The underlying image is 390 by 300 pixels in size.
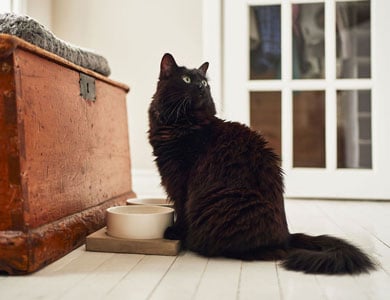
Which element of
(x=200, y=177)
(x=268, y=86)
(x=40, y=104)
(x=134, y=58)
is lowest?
(x=200, y=177)

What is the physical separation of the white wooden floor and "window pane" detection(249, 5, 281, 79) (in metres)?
1.41

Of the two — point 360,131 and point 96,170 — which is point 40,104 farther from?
point 360,131

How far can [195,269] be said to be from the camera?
3.17 ft

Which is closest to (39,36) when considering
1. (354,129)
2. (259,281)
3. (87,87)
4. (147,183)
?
(87,87)

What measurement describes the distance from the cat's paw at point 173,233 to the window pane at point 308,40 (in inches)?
56.3

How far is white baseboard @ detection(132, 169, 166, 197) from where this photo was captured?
226 centimetres

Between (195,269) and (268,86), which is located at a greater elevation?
(268,86)

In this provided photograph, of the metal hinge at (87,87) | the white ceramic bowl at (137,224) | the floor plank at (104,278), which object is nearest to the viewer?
the floor plank at (104,278)

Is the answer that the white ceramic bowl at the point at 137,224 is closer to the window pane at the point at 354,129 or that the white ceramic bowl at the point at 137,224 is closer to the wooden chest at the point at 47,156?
the wooden chest at the point at 47,156

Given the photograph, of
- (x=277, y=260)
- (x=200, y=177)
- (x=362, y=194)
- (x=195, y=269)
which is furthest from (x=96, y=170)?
(x=362, y=194)

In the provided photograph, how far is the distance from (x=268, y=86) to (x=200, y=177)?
131 centimetres

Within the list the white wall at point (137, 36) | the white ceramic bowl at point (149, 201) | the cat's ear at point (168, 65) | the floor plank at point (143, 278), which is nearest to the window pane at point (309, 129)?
the white wall at point (137, 36)

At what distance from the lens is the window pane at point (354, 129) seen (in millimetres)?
2295

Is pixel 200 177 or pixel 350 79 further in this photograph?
pixel 350 79
